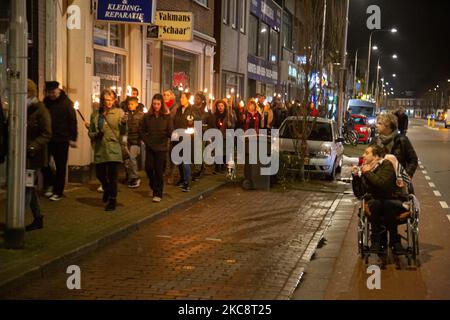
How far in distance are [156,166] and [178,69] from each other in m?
8.72

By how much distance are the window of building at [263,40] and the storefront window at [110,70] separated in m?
15.9

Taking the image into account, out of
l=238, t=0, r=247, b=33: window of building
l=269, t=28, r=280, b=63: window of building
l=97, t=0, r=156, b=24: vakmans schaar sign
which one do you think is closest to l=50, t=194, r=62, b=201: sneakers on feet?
l=97, t=0, r=156, b=24: vakmans schaar sign

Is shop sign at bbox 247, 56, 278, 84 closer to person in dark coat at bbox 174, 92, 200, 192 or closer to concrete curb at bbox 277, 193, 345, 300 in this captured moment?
person in dark coat at bbox 174, 92, 200, 192

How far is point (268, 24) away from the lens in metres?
30.9

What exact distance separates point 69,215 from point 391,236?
452cm

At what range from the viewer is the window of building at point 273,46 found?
3238 cm

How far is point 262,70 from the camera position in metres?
30.1

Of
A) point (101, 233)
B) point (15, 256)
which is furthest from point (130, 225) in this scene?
point (15, 256)

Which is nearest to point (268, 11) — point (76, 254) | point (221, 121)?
point (221, 121)

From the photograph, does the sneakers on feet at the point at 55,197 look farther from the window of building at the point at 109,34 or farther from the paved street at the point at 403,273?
the paved street at the point at 403,273

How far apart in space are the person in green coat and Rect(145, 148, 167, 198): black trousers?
0.69 meters

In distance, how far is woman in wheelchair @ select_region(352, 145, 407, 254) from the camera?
7070 millimetres

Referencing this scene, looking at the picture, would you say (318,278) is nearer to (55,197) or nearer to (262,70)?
(55,197)
